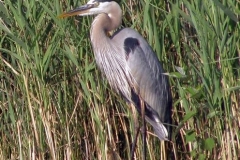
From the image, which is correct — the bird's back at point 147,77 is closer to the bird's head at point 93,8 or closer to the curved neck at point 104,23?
the curved neck at point 104,23

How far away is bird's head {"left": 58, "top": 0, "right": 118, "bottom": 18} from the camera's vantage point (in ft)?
10.8

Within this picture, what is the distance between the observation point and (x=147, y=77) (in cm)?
375

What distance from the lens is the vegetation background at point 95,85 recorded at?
9.89ft

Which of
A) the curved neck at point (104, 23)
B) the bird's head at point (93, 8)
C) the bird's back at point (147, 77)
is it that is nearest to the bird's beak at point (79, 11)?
the bird's head at point (93, 8)

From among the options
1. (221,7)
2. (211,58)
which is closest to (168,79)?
(211,58)

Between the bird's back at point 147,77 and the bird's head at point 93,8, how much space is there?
17 cm

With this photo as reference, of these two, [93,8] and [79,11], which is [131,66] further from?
[79,11]

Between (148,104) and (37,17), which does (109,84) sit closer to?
(148,104)

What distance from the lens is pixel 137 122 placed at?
3488 mm

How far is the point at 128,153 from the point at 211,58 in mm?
894

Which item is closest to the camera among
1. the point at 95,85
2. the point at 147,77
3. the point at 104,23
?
the point at 95,85

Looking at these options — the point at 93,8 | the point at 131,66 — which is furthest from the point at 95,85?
the point at 93,8

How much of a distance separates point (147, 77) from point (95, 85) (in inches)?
17.1

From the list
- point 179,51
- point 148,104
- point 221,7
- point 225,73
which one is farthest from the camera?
point 148,104
